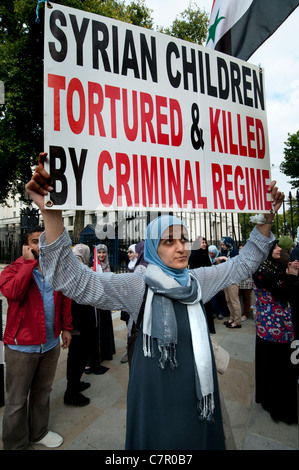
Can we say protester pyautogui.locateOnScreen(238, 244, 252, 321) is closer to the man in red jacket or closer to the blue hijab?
the man in red jacket

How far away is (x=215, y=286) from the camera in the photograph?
1700 millimetres

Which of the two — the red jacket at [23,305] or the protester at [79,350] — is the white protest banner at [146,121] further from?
the protester at [79,350]

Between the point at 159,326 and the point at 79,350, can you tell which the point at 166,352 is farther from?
the point at 79,350

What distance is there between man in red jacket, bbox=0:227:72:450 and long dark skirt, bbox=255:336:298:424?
7.16 feet

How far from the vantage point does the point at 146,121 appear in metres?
1.54

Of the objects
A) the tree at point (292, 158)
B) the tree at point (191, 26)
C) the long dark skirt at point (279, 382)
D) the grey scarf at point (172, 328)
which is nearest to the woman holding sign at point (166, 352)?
the grey scarf at point (172, 328)

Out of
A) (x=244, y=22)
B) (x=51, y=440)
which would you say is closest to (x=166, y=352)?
(x=51, y=440)

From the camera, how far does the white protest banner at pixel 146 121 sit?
4.30 feet

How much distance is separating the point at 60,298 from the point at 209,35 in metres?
3.08

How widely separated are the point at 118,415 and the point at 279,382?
1.79 metres

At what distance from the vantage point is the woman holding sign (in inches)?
53.2

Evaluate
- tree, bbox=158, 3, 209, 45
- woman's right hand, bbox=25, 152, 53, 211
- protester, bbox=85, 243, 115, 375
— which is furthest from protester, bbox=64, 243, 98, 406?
tree, bbox=158, 3, 209, 45
